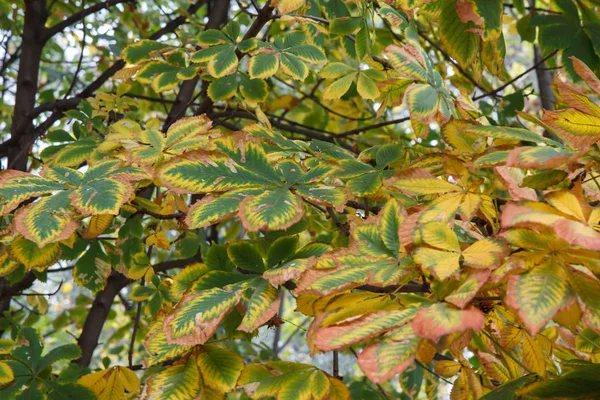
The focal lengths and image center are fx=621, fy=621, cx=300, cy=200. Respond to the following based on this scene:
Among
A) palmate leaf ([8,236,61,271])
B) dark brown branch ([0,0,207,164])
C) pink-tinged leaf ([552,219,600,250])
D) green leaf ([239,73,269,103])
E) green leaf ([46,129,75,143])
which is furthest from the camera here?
dark brown branch ([0,0,207,164])

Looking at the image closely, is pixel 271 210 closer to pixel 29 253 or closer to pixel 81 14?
pixel 29 253

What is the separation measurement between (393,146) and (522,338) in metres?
0.34

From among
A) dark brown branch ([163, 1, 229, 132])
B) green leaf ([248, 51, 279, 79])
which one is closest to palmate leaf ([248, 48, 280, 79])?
green leaf ([248, 51, 279, 79])

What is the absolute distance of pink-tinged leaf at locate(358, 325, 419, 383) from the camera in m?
0.49

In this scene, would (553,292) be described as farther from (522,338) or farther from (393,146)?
(393,146)

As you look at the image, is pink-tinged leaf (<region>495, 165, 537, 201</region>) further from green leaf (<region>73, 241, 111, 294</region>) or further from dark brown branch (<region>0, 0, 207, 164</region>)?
dark brown branch (<region>0, 0, 207, 164</region>)

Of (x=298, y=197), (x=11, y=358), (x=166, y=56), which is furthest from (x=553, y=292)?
(x=166, y=56)

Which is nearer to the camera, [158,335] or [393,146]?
[158,335]

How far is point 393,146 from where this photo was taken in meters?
0.97

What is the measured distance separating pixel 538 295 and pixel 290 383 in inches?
13.7

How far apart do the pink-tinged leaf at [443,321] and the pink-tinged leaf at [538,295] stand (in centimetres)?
3

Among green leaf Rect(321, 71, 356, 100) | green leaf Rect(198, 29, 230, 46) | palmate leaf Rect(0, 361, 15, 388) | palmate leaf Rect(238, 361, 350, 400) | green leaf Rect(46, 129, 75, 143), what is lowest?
palmate leaf Rect(238, 361, 350, 400)

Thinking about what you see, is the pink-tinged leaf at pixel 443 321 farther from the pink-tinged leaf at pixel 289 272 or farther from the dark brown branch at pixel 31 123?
the dark brown branch at pixel 31 123

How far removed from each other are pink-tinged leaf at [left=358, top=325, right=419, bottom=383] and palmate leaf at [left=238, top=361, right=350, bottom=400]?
244 mm
